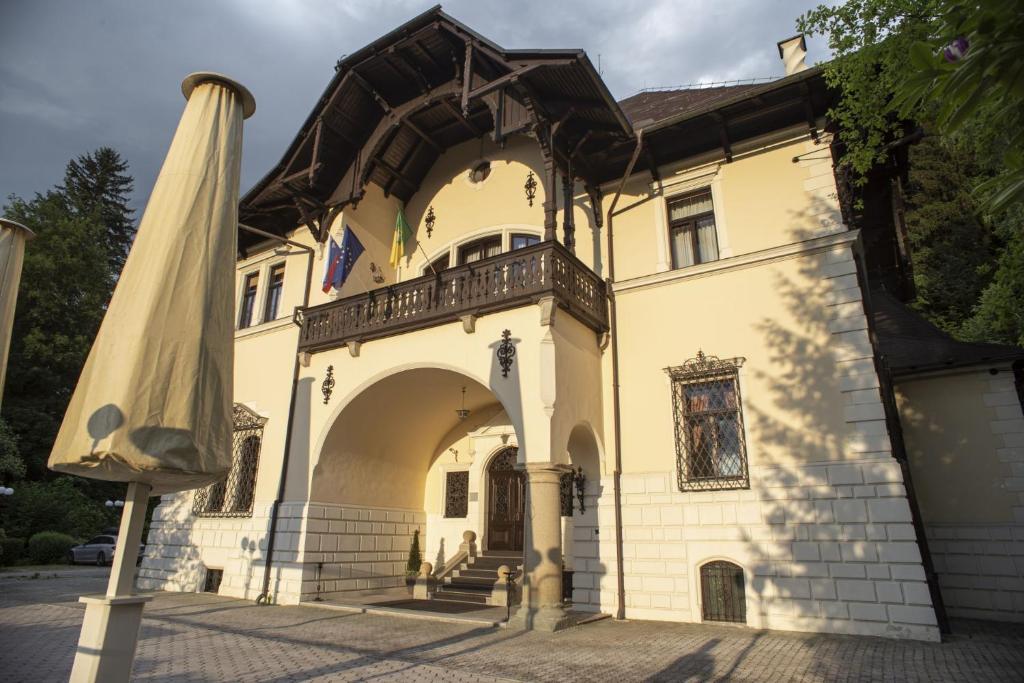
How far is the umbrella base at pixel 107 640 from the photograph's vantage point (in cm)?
351

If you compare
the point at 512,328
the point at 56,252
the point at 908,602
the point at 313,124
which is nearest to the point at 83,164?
the point at 56,252

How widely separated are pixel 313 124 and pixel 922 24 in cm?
1151

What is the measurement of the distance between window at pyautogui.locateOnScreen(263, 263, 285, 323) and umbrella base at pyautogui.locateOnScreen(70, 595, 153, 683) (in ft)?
42.5

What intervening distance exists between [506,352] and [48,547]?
23435mm

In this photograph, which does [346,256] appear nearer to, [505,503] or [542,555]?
[505,503]

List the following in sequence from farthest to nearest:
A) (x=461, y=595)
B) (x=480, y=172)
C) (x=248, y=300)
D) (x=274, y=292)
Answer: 1. (x=248, y=300)
2. (x=274, y=292)
3. (x=480, y=172)
4. (x=461, y=595)

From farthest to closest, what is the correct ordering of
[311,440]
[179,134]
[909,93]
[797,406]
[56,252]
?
[56,252], [311,440], [797,406], [179,134], [909,93]

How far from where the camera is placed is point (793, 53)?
41.2ft

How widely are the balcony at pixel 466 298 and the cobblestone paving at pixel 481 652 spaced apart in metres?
5.19

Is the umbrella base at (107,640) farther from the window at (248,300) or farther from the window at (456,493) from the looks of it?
the window at (248,300)

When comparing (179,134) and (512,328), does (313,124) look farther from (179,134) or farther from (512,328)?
(179,134)

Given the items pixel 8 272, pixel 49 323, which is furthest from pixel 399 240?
pixel 49 323

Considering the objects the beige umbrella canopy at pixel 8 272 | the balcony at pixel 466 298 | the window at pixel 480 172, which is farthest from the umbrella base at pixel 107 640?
the window at pixel 480 172

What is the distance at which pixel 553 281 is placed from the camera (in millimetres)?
10109
